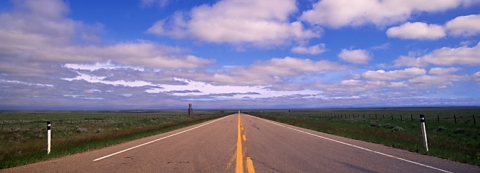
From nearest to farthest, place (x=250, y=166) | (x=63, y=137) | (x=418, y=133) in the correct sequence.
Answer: (x=250, y=166), (x=63, y=137), (x=418, y=133)

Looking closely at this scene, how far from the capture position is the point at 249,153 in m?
9.82

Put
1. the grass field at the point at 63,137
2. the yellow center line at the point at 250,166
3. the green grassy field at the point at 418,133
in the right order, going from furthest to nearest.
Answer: the green grassy field at the point at 418,133, the grass field at the point at 63,137, the yellow center line at the point at 250,166


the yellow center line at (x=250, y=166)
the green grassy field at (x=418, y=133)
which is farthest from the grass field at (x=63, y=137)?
the green grassy field at (x=418, y=133)

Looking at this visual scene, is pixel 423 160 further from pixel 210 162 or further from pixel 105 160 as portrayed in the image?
pixel 105 160

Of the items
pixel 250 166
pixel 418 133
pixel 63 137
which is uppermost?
pixel 250 166

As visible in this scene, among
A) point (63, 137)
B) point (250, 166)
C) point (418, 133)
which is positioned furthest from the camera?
point (418, 133)

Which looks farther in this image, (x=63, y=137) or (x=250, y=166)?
(x=63, y=137)

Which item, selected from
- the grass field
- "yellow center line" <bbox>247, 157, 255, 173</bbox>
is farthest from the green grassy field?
the grass field

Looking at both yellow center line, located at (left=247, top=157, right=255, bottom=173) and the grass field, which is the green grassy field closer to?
yellow center line, located at (left=247, top=157, right=255, bottom=173)

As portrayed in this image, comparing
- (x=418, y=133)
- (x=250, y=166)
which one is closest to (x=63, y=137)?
(x=250, y=166)

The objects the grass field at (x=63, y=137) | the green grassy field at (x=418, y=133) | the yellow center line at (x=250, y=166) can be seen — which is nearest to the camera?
the yellow center line at (x=250, y=166)

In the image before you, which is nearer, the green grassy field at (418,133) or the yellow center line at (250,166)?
the yellow center line at (250,166)

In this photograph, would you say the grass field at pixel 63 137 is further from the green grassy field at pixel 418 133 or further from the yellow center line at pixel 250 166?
the green grassy field at pixel 418 133

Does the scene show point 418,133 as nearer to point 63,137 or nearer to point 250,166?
point 250,166
